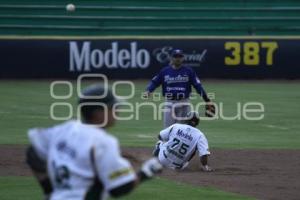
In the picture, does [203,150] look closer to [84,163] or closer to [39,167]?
[39,167]

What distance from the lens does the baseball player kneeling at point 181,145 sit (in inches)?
488

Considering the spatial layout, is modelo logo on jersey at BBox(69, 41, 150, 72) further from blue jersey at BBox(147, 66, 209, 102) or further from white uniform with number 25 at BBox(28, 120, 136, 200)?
white uniform with number 25 at BBox(28, 120, 136, 200)

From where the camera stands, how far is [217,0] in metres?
33.7

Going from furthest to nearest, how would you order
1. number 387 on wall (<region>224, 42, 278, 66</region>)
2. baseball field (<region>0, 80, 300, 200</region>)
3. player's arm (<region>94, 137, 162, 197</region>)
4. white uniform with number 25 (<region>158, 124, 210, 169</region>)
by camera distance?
number 387 on wall (<region>224, 42, 278, 66</region>) < white uniform with number 25 (<region>158, 124, 210, 169</region>) < baseball field (<region>0, 80, 300, 200</region>) < player's arm (<region>94, 137, 162, 197</region>)

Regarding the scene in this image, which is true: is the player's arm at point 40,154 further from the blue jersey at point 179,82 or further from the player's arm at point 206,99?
the blue jersey at point 179,82

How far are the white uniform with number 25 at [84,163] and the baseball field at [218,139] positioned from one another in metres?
0.82

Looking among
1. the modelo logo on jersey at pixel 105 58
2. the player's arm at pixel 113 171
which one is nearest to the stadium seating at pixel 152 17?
the modelo logo on jersey at pixel 105 58

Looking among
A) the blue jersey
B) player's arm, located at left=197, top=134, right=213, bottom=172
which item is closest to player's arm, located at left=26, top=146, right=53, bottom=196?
player's arm, located at left=197, top=134, right=213, bottom=172

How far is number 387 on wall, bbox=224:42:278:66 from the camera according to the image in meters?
28.0

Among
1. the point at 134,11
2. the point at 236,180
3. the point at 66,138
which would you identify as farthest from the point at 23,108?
the point at 66,138

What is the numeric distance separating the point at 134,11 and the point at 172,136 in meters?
21.5

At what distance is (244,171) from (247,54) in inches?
631

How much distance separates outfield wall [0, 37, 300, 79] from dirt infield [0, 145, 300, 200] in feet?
42.4

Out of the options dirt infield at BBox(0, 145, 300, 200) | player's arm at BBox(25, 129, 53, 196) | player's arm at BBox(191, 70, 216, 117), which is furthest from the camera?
player's arm at BBox(191, 70, 216, 117)
